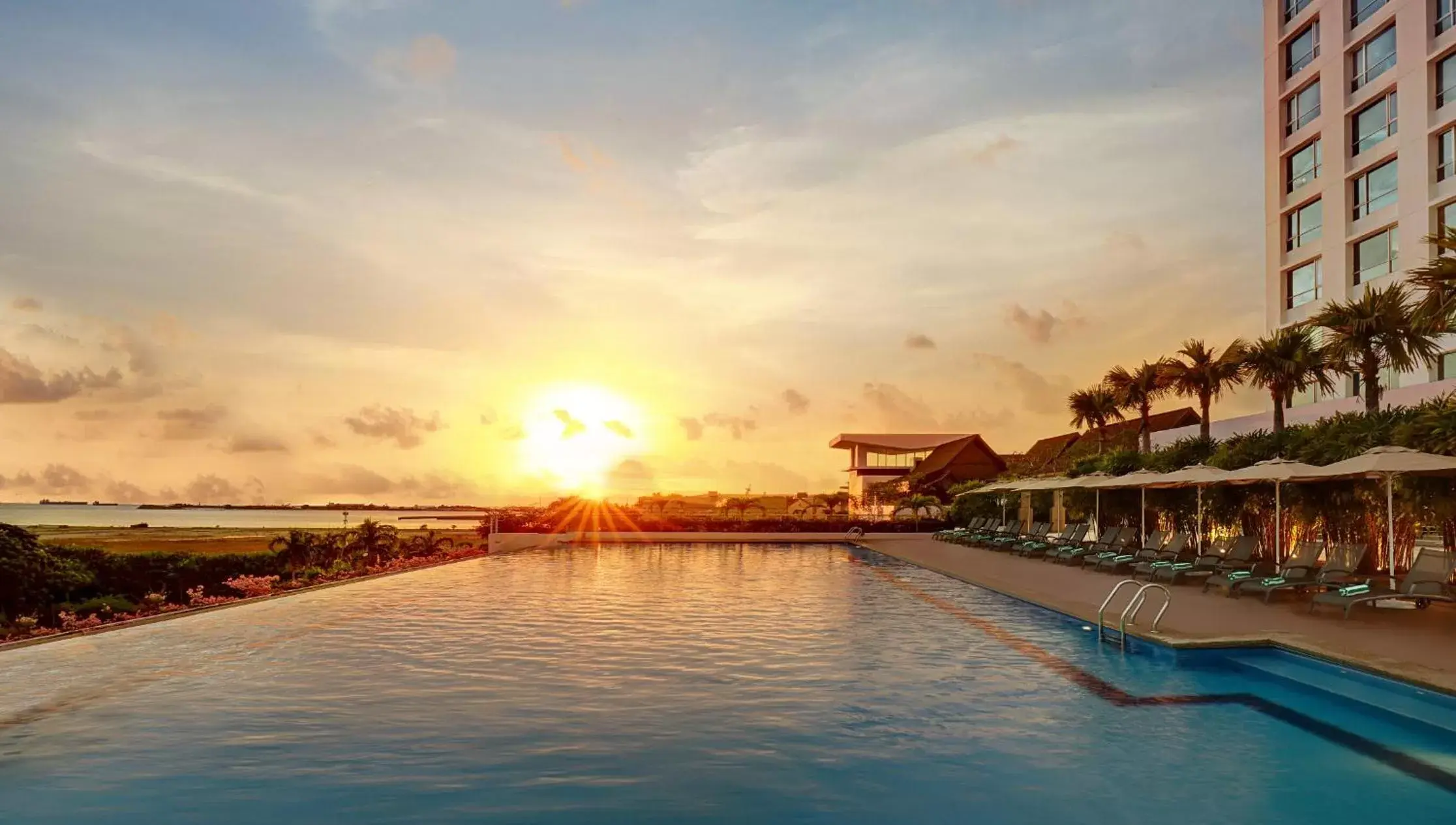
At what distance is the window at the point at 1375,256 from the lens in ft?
103

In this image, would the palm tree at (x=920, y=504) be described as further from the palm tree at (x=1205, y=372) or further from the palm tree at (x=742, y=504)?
the palm tree at (x=1205, y=372)

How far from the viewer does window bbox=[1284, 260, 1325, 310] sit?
3550 cm

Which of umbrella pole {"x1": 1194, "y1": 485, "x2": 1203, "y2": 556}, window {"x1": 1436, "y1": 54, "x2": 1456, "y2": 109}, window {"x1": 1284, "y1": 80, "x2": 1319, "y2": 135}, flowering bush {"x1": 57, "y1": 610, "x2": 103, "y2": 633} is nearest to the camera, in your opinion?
flowering bush {"x1": 57, "y1": 610, "x2": 103, "y2": 633}

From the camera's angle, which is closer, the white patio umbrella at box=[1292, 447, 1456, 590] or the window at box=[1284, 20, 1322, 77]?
the white patio umbrella at box=[1292, 447, 1456, 590]

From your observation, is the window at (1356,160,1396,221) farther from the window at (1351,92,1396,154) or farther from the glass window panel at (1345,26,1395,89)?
the glass window panel at (1345,26,1395,89)

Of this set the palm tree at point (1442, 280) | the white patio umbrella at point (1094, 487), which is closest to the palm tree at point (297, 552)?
the white patio umbrella at point (1094, 487)

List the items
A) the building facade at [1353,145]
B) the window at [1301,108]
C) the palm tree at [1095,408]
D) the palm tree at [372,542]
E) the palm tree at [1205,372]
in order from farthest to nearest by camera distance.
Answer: the window at [1301,108], the palm tree at [1095,408], the building facade at [1353,145], the palm tree at [1205,372], the palm tree at [372,542]

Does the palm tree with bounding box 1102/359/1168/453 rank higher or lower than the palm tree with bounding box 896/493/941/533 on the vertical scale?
higher

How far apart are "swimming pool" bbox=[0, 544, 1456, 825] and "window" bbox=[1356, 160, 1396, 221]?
27.4 m

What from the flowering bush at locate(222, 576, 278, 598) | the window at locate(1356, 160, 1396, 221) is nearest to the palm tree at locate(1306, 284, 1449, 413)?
the window at locate(1356, 160, 1396, 221)

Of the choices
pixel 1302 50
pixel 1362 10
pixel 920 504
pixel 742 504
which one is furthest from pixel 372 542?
pixel 1302 50

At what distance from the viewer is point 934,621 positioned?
1340 centimetres

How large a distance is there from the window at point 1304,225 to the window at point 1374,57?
4.34 metres

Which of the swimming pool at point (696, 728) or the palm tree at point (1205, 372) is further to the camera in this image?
the palm tree at point (1205, 372)
